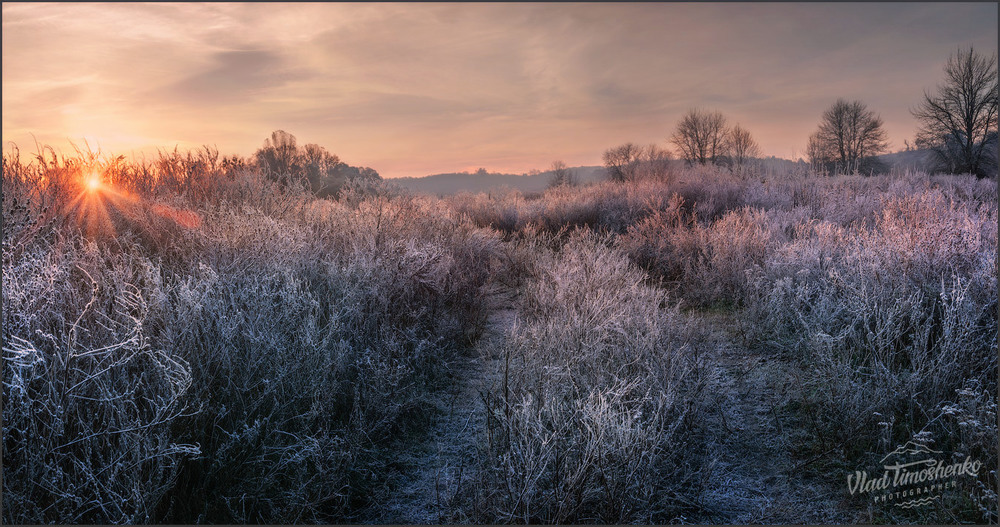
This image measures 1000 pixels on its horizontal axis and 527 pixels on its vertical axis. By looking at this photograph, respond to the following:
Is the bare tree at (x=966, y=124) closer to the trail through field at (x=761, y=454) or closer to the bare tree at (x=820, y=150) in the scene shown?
the bare tree at (x=820, y=150)

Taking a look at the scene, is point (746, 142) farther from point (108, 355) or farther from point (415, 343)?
point (108, 355)

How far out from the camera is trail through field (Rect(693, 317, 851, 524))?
9.64 feet

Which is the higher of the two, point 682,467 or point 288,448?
point 288,448

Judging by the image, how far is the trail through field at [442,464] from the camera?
9.81 feet

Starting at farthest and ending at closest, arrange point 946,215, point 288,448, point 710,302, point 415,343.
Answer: point 710,302
point 946,215
point 415,343
point 288,448

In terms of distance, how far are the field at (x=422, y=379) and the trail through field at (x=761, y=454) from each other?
0.02 meters

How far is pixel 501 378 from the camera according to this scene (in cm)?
438

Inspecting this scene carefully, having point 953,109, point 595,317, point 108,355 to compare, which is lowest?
point 595,317

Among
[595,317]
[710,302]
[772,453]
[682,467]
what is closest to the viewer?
→ [682,467]

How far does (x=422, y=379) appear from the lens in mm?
4832

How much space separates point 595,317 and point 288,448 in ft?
9.61

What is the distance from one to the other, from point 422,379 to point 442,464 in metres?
1.35

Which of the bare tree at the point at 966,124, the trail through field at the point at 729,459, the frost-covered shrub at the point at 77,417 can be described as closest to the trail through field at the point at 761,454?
the trail through field at the point at 729,459

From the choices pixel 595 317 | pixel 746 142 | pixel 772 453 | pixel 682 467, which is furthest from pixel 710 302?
pixel 746 142
